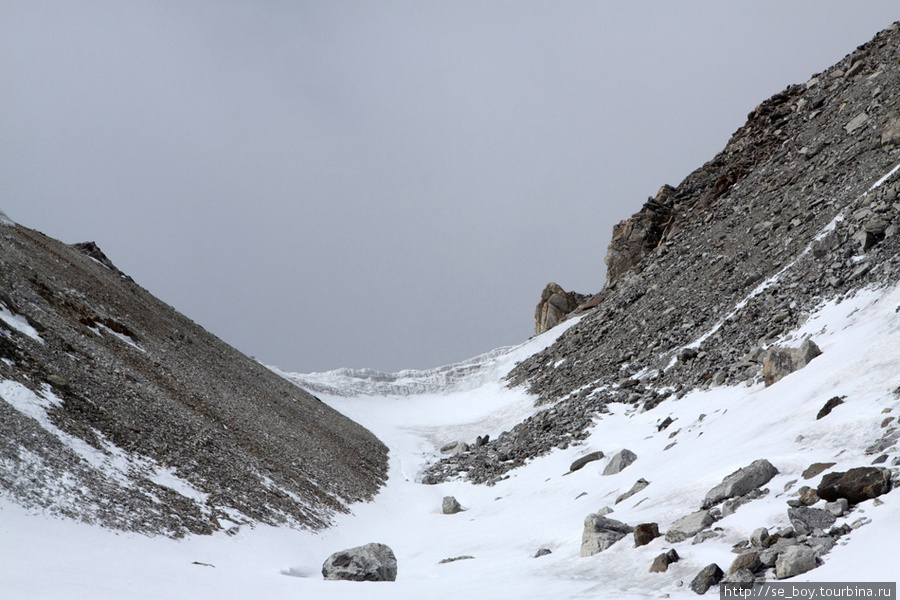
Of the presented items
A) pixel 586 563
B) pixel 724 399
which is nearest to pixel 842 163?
pixel 724 399

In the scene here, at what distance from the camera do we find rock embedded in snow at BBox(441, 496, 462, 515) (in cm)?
2569

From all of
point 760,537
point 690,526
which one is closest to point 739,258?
point 690,526

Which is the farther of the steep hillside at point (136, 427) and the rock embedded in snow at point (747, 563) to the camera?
the steep hillside at point (136, 427)

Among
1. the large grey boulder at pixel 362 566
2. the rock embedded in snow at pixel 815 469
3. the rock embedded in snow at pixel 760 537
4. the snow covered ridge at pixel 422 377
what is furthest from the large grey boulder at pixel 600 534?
the snow covered ridge at pixel 422 377

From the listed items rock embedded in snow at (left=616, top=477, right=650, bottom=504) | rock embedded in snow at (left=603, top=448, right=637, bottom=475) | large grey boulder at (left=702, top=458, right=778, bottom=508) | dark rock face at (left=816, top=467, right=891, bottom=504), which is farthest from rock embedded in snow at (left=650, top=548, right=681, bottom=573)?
rock embedded in snow at (left=603, top=448, right=637, bottom=475)

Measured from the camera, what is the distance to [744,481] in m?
11.0

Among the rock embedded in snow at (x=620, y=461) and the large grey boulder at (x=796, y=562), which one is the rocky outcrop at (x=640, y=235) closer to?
the rock embedded in snow at (x=620, y=461)

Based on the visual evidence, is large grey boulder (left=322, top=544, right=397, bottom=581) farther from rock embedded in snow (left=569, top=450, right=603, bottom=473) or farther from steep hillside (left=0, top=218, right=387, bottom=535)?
rock embedded in snow (left=569, top=450, right=603, bottom=473)

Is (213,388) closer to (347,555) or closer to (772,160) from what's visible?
(347,555)

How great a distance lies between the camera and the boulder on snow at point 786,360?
1728 cm

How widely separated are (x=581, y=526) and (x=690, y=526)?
17.5 ft

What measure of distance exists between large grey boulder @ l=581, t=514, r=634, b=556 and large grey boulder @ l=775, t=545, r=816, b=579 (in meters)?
→ 4.42

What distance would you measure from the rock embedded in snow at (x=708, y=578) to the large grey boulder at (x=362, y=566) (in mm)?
7809

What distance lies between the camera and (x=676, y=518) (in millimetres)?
12039
